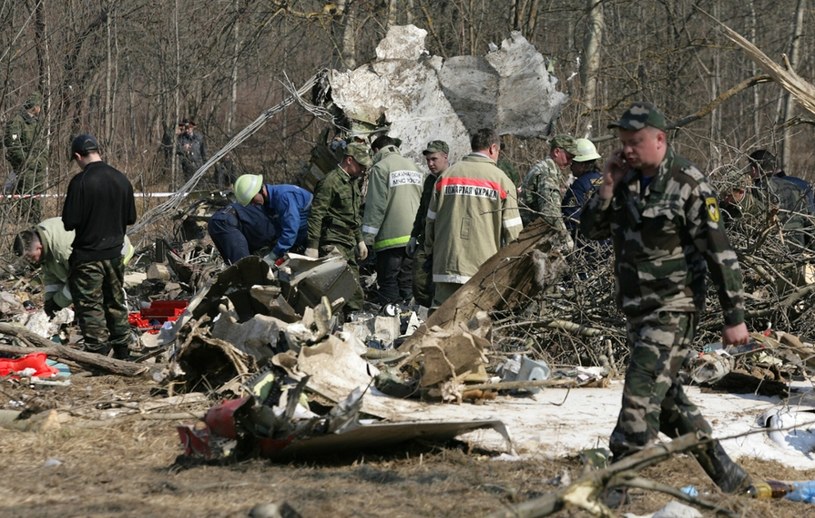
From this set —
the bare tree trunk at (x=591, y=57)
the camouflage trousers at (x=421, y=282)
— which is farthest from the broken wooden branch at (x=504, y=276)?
the bare tree trunk at (x=591, y=57)

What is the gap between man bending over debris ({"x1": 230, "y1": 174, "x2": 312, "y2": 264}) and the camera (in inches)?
389

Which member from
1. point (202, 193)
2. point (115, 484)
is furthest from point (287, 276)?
point (202, 193)

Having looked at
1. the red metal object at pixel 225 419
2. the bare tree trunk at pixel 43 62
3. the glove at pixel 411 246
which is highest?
the bare tree trunk at pixel 43 62

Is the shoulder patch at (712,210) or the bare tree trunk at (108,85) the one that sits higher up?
the bare tree trunk at (108,85)

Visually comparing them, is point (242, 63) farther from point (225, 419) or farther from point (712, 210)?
point (712, 210)

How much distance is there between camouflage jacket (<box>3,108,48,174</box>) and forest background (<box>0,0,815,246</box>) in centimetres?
15

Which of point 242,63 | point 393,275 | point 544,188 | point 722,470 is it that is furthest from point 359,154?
point 242,63

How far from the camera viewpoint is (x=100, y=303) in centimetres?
855

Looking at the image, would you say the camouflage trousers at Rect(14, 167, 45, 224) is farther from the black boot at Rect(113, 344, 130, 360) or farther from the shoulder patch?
the shoulder patch

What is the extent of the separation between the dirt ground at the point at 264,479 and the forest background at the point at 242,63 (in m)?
6.10

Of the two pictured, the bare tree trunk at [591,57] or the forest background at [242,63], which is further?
the bare tree trunk at [591,57]

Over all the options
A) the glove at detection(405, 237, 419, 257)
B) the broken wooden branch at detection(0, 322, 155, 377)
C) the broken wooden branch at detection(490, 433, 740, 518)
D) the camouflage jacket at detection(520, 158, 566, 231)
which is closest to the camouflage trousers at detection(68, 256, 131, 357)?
the broken wooden branch at detection(0, 322, 155, 377)

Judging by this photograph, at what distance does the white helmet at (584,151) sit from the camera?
940 centimetres

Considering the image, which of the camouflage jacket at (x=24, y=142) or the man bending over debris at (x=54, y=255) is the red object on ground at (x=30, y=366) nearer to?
the man bending over debris at (x=54, y=255)
